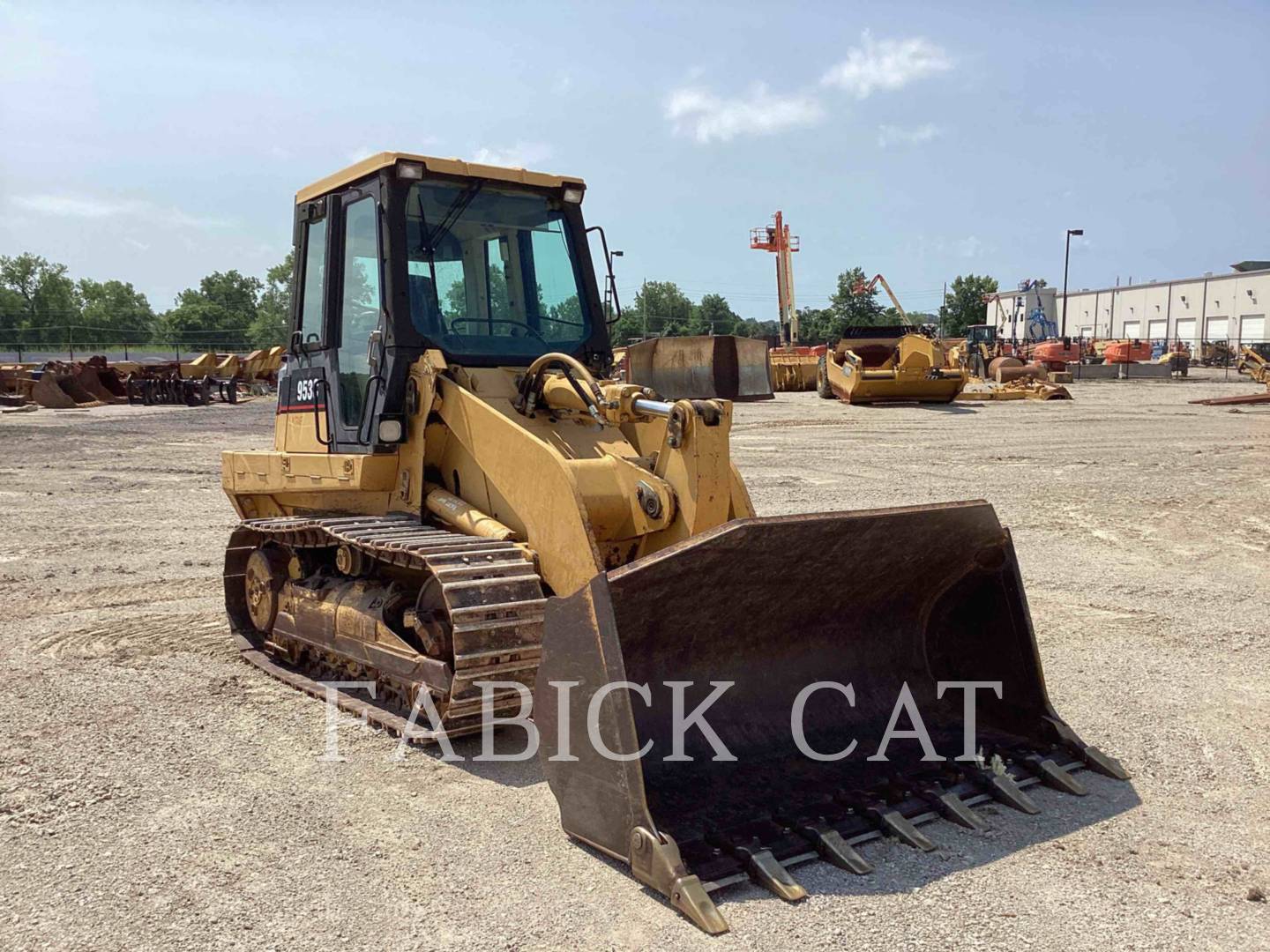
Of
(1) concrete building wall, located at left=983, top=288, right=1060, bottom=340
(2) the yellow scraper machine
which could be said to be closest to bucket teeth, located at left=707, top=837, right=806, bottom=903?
(2) the yellow scraper machine

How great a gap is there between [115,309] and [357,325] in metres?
91.5

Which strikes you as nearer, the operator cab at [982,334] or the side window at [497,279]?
the side window at [497,279]

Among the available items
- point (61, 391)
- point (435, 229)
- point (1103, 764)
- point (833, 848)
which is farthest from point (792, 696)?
point (61, 391)

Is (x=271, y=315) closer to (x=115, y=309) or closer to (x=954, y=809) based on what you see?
(x=115, y=309)

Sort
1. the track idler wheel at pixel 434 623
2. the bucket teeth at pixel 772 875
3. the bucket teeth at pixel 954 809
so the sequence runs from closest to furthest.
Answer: the bucket teeth at pixel 772 875
the bucket teeth at pixel 954 809
the track idler wheel at pixel 434 623

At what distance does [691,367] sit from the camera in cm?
640

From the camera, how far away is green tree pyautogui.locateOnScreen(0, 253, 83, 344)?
77.8 metres

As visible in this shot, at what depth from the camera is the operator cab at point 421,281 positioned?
19.1ft

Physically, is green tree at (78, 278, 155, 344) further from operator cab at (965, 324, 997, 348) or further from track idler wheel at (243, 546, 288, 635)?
track idler wheel at (243, 546, 288, 635)

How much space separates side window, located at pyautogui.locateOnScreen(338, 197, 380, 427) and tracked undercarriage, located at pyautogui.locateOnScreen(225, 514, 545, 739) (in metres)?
0.72

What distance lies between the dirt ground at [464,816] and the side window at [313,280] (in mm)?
2042

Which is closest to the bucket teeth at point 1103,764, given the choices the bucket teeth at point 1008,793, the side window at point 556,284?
the bucket teeth at point 1008,793

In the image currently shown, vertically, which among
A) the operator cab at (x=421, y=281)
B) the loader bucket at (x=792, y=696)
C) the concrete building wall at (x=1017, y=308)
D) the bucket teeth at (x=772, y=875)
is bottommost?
the bucket teeth at (x=772, y=875)

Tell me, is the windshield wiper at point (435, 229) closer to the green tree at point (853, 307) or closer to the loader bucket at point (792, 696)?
the loader bucket at point (792, 696)
